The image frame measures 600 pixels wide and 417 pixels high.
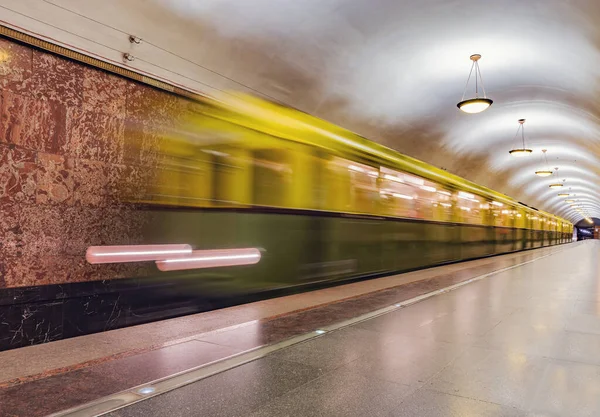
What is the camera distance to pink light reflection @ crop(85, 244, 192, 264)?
4.26 meters

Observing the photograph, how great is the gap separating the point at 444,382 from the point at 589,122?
41.1 feet

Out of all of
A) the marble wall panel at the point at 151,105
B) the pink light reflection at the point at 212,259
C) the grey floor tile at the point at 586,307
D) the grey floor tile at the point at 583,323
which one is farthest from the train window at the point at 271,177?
the grey floor tile at the point at 586,307

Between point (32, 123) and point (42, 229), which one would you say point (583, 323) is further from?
point (32, 123)

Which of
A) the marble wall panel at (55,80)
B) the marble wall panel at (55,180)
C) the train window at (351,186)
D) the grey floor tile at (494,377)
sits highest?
the marble wall panel at (55,80)

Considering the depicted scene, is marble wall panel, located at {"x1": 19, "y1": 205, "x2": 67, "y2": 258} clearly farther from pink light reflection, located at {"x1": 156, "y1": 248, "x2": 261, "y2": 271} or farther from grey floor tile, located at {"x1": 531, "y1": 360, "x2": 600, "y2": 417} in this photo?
grey floor tile, located at {"x1": 531, "y1": 360, "x2": 600, "y2": 417}

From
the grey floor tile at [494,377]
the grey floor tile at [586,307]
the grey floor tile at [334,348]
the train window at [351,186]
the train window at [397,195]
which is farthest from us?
the train window at [397,195]

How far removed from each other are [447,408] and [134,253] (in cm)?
327

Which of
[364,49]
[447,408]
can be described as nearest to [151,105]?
[447,408]

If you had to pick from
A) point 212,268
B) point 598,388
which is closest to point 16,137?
point 212,268

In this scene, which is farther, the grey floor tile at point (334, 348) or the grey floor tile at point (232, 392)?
the grey floor tile at point (334, 348)

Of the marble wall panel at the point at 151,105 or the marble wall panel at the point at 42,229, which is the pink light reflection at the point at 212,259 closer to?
the marble wall panel at the point at 42,229

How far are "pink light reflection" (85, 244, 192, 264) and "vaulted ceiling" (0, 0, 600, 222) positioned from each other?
2232 millimetres

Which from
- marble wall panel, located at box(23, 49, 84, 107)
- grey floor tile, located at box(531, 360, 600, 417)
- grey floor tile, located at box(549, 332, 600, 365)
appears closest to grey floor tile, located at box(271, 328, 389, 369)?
grey floor tile, located at box(531, 360, 600, 417)

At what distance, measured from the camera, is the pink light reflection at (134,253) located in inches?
168
